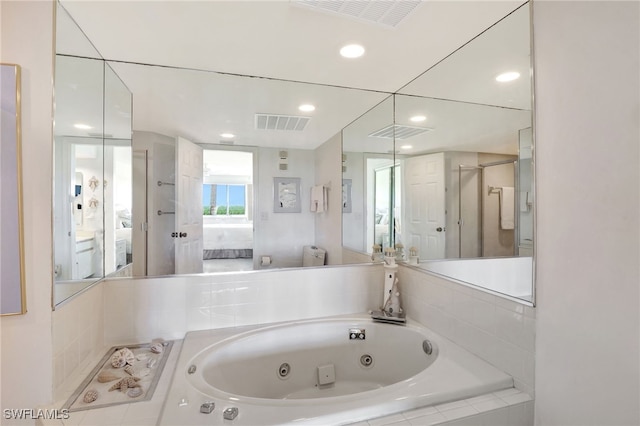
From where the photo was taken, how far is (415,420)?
108 centimetres

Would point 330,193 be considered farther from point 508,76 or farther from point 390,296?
point 508,76

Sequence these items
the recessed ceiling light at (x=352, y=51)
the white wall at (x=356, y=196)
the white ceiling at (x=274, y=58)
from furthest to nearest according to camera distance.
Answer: the white wall at (x=356, y=196), the recessed ceiling light at (x=352, y=51), the white ceiling at (x=274, y=58)

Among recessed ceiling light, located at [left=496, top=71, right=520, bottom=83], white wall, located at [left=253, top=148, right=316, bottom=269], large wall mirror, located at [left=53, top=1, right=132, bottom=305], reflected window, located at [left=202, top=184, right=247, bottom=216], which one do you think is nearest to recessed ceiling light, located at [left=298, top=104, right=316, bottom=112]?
white wall, located at [left=253, top=148, right=316, bottom=269]

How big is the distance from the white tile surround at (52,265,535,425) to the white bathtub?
0.20 ft

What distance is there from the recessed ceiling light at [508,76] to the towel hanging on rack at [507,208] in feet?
1.69

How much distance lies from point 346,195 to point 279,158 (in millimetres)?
688

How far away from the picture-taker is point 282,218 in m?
2.38

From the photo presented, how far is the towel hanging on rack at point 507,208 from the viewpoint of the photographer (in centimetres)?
141

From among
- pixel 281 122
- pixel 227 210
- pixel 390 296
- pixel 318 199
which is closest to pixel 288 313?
pixel 390 296

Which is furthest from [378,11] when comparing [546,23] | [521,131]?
[521,131]

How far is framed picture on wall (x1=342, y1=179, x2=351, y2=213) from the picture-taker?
2.64m

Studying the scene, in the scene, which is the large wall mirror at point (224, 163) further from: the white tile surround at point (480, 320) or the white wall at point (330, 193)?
the white tile surround at point (480, 320)

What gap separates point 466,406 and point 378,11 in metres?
1.64

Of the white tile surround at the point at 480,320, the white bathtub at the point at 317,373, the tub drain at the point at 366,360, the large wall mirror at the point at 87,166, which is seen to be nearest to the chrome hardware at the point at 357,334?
the white bathtub at the point at 317,373
